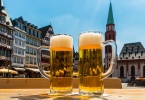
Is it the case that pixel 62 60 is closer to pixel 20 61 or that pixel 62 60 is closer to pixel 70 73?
pixel 70 73

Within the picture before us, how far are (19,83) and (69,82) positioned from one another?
1.17 m

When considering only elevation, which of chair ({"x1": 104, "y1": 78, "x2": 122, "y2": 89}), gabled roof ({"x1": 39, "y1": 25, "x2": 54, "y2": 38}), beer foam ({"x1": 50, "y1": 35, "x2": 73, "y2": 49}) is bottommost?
chair ({"x1": 104, "y1": 78, "x2": 122, "y2": 89})

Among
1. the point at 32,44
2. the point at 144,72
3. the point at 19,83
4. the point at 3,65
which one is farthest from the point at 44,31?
the point at 19,83

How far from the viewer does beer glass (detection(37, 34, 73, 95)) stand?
1.59 m

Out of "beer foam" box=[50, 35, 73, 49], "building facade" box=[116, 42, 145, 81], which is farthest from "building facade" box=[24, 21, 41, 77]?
"beer foam" box=[50, 35, 73, 49]

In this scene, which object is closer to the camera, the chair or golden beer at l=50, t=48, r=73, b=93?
golden beer at l=50, t=48, r=73, b=93

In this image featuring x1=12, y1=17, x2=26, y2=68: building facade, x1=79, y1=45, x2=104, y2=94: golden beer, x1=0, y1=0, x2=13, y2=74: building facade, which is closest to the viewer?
x1=79, y1=45, x2=104, y2=94: golden beer

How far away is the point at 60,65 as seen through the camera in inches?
64.1

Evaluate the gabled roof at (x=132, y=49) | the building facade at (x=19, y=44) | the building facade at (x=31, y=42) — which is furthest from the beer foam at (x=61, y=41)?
the gabled roof at (x=132, y=49)

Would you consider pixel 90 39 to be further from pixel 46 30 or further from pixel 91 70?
pixel 46 30

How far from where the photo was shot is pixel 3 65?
33.3 metres

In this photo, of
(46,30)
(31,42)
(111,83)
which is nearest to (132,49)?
(46,30)

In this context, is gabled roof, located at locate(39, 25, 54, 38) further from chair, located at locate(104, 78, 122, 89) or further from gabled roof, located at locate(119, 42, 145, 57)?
chair, located at locate(104, 78, 122, 89)

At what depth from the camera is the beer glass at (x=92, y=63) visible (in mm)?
1500
